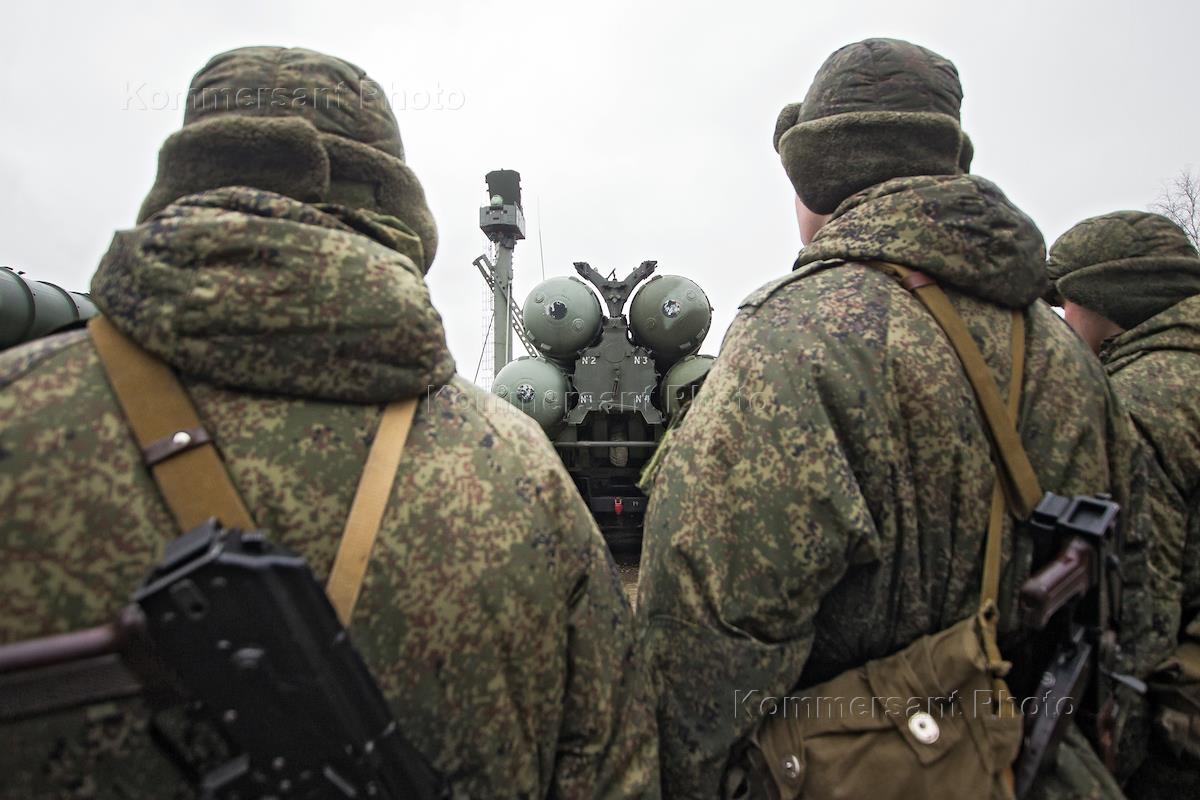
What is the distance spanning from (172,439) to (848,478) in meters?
1.22

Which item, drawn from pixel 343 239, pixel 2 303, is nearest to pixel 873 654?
pixel 343 239

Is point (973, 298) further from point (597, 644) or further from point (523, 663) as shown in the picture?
point (523, 663)

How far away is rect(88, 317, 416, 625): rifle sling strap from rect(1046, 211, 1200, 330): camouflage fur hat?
2.79 meters

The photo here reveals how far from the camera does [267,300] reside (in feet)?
3.50

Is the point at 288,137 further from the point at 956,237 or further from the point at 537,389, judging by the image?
the point at 537,389

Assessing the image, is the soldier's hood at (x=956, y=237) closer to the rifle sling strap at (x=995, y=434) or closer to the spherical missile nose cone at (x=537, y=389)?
the rifle sling strap at (x=995, y=434)

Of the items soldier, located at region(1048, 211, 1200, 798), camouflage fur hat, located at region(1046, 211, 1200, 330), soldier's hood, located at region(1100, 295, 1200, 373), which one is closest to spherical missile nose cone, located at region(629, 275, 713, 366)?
soldier, located at region(1048, 211, 1200, 798)

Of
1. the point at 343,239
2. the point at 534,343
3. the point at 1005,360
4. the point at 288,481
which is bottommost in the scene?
the point at 534,343

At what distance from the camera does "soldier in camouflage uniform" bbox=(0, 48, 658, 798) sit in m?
0.99

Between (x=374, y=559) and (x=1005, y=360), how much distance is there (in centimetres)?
144

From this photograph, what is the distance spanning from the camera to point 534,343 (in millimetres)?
10266

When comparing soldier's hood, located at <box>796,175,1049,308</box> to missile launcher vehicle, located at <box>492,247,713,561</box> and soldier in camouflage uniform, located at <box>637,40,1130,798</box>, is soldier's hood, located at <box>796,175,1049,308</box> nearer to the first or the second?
soldier in camouflage uniform, located at <box>637,40,1130,798</box>

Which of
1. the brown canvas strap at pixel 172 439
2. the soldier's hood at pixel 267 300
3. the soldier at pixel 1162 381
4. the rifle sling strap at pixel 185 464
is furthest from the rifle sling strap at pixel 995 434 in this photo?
the brown canvas strap at pixel 172 439

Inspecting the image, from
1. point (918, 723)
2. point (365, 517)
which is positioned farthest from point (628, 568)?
point (365, 517)
